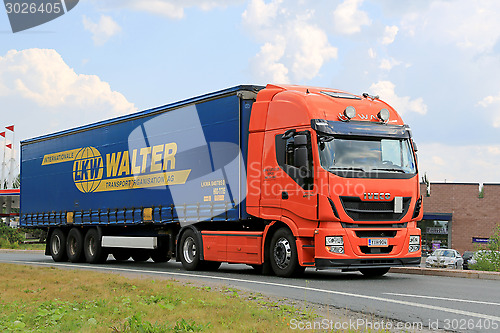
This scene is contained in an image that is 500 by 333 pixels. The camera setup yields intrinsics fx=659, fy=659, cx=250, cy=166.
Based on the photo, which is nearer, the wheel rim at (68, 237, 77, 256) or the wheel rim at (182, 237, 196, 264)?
the wheel rim at (182, 237, 196, 264)

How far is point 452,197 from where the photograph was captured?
5347cm

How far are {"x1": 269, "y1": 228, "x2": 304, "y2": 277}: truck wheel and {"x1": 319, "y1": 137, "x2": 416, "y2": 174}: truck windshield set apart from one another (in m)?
1.83

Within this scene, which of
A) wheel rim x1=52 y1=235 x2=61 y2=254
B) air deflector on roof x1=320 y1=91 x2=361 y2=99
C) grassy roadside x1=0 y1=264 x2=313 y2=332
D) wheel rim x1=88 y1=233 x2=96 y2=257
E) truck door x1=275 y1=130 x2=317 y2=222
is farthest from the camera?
wheel rim x1=52 y1=235 x2=61 y2=254

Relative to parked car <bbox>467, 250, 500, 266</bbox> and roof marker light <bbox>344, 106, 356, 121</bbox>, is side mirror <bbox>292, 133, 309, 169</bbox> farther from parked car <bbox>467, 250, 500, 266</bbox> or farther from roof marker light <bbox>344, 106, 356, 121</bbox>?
parked car <bbox>467, 250, 500, 266</bbox>

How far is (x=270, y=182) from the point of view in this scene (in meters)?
14.6

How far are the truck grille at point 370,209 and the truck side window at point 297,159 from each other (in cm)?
85

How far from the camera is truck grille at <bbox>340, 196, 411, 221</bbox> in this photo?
531 inches

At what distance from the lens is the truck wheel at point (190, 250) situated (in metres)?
16.7

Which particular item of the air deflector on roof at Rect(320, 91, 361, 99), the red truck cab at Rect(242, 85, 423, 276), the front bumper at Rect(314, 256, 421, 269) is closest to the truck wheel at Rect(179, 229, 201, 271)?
the red truck cab at Rect(242, 85, 423, 276)

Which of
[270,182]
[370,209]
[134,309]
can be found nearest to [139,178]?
[270,182]

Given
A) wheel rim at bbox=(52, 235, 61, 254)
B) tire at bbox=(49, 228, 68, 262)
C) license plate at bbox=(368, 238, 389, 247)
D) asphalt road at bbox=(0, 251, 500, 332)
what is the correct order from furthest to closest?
wheel rim at bbox=(52, 235, 61, 254)
tire at bbox=(49, 228, 68, 262)
license plate at bbox=(368, 238, 389, 247)
asphalt road at bbox=(0, 251, 500, 332)

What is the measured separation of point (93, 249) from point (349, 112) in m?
11.3

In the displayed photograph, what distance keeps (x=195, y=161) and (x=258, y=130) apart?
8.57 feet

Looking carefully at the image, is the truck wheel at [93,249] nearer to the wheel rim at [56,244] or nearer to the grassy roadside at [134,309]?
the wheel rim at [56,244]
